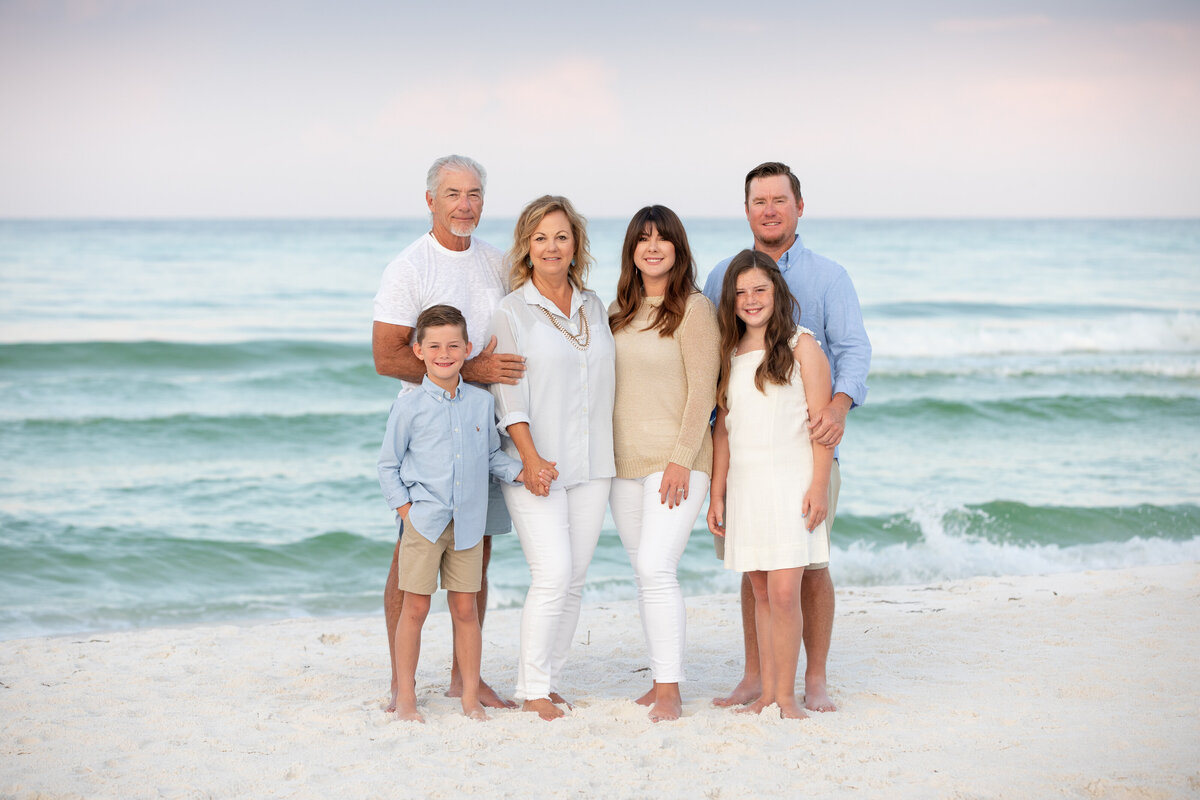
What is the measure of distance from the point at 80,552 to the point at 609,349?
17.7 ft

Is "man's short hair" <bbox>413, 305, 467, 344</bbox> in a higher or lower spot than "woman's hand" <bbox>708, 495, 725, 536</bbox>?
higher

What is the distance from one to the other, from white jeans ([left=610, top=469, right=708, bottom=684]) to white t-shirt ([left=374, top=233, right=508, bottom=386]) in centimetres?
84

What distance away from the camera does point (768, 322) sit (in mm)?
3629

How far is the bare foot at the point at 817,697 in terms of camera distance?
3758 mm

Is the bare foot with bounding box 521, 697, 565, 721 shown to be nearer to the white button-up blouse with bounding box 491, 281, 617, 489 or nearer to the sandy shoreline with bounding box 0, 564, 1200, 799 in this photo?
the sandy shoreline with bounding box 0, 564, 1200, 799

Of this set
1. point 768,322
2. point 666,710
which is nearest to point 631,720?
point 666,710

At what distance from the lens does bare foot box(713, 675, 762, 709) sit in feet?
12.7

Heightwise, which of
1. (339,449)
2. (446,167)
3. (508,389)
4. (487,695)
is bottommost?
(339,449)

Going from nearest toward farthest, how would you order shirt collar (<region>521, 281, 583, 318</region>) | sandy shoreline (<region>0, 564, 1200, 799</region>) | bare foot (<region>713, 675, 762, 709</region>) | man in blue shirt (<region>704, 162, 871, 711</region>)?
sandy shoreline (<region>0, 564, 1200, 799</region>)
shirt collar (<region>521, 281, 583, 318</region>)
man in blue shirt (<region>704, 162, 871, 711</region>)
bare foot (<region>713, 675, 762, 709</region>)

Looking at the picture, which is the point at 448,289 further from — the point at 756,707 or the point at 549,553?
the point at 756,707

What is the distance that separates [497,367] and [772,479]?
110cm

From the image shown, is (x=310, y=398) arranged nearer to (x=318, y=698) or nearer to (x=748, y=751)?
(x=318, y=698)

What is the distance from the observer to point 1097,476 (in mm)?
9406

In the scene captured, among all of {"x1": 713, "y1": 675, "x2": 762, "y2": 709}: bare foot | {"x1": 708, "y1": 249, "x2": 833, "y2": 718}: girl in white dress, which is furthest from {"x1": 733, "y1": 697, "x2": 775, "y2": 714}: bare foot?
{"x1": 713, "y1": 675, "x2": 762, "y2": 709}: bare foot
